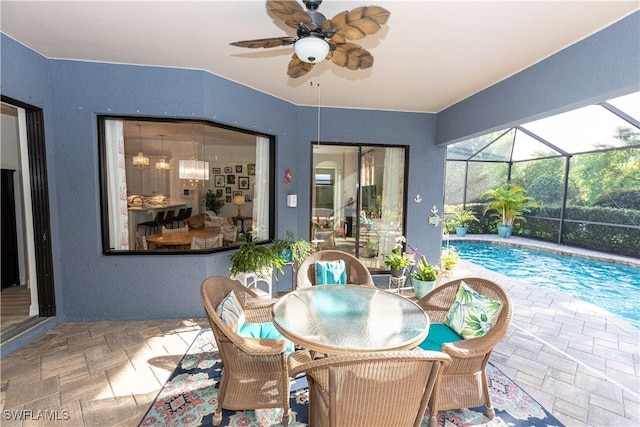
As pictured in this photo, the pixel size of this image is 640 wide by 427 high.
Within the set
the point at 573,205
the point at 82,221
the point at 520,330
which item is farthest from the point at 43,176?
the point at 573,205

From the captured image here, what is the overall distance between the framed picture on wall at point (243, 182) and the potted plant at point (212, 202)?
1.25ft

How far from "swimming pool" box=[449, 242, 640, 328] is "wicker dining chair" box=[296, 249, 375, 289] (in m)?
3.99

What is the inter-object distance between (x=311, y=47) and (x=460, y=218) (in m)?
10.1

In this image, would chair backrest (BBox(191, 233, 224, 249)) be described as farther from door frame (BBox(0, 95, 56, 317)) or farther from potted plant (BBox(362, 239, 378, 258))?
potted plant (BBox(362, 239, 378, 258))

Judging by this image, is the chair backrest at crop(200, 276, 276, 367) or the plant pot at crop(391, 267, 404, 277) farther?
the plant pot at crop(391, 267, 404, 277)

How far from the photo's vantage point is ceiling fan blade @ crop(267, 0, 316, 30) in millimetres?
1533

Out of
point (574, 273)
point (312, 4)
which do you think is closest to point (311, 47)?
point (312, 4)

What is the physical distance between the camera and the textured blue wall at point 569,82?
7.07ft

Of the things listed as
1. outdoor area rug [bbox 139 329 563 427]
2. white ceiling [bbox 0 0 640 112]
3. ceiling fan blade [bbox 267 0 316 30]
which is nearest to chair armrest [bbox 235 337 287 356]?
outdoor area rug [bbox 139 329 563 427]

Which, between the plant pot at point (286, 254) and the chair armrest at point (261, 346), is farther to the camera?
the plant pot at point (286, 254)

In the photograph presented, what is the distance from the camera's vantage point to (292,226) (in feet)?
15.0

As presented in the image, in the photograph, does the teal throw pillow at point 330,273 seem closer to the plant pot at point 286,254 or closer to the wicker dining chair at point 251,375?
the plant pot at point 286,254

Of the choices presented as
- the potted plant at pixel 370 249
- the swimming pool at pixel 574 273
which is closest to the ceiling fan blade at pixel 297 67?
the potted plant at pixel 370 249

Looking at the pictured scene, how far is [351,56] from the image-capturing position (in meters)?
1.97
